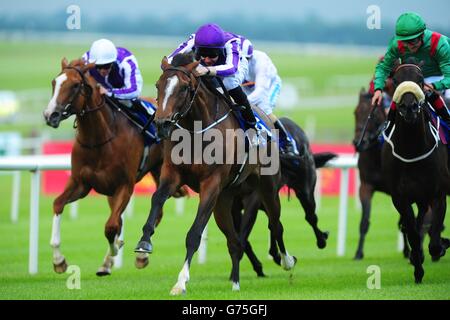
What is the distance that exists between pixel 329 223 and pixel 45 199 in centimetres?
713

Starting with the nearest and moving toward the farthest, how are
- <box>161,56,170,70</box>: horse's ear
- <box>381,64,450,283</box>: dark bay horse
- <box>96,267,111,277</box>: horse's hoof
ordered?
<box>161,56,170,70</box>: horse's ear, <box>381,64,450,283</box>: dark bay horse, <box>96,267,111,277</box>: horse's hoof

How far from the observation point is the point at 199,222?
794cm

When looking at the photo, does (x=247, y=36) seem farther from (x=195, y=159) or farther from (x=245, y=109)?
(x=195, y=159)

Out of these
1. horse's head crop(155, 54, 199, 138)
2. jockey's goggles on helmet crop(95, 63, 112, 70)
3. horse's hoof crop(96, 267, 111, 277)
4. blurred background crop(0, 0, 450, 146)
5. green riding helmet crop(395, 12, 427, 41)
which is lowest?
blurred background crop(0, 0, 450, 146)

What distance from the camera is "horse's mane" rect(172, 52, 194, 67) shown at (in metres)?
8.13

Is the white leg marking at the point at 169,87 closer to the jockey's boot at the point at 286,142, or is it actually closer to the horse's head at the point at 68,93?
the horse's head at the point at 68,93

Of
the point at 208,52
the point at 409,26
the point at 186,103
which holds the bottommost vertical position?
the point at 186,103

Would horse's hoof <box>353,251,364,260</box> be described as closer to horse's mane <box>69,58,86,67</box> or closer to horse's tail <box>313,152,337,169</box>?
horse's tail <box>313,152,337,169</box>

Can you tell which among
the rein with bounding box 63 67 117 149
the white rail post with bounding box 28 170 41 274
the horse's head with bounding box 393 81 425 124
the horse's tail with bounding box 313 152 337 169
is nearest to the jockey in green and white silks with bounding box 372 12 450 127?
the horse's head with bounding box 393 81 425 124

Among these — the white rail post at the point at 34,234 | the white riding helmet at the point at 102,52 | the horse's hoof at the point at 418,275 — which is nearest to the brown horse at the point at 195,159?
the horse's hoof at the point at 418,275

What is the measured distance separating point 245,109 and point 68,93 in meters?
1.73

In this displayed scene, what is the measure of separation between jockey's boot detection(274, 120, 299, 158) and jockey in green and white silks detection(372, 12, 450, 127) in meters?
1.53

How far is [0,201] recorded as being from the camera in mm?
21375

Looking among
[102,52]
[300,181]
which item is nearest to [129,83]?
[102,52]
